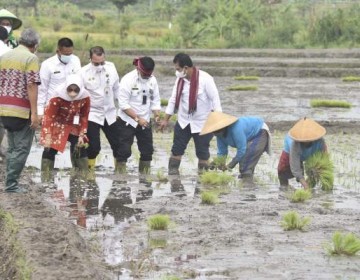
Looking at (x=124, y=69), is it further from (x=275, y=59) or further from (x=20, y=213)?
(x=20, y=213)

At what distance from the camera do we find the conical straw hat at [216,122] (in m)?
9.80

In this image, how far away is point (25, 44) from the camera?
8281 mm

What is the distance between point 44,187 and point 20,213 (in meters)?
2.08

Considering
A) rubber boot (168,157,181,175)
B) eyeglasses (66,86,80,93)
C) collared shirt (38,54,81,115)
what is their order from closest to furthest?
1. eyeglasses (66,86,80,93)
2. collared shirt (38,54,81,115)
3. rubber boot (168,157,181,175)

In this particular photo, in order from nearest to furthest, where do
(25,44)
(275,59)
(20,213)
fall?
(20,213) < (25,44) < (275,59)

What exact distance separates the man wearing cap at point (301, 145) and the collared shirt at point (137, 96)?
1896 millimetres

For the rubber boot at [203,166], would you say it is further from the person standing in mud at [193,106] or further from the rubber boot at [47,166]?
the rubber boot at [47,166]

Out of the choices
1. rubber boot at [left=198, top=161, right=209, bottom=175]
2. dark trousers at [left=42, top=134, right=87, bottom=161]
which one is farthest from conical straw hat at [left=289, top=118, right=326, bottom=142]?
dark trousers at [left=42, top=134, right=87, bottom=161]

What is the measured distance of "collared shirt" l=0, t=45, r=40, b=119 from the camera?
8.12 meters

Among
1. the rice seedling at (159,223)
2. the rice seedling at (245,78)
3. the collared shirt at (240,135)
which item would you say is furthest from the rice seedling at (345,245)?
the rice seedling at (245,78)

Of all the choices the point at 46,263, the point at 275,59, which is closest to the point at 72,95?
the point at 46,263

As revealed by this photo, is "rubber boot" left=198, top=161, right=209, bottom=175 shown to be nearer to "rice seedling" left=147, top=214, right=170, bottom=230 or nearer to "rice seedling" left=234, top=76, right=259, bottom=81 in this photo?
"rice seedling" left=147, top=214, right=170, bottom=230

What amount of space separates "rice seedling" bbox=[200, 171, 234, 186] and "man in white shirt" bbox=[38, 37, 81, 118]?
77.6 inches

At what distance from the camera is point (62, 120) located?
33.2ft
